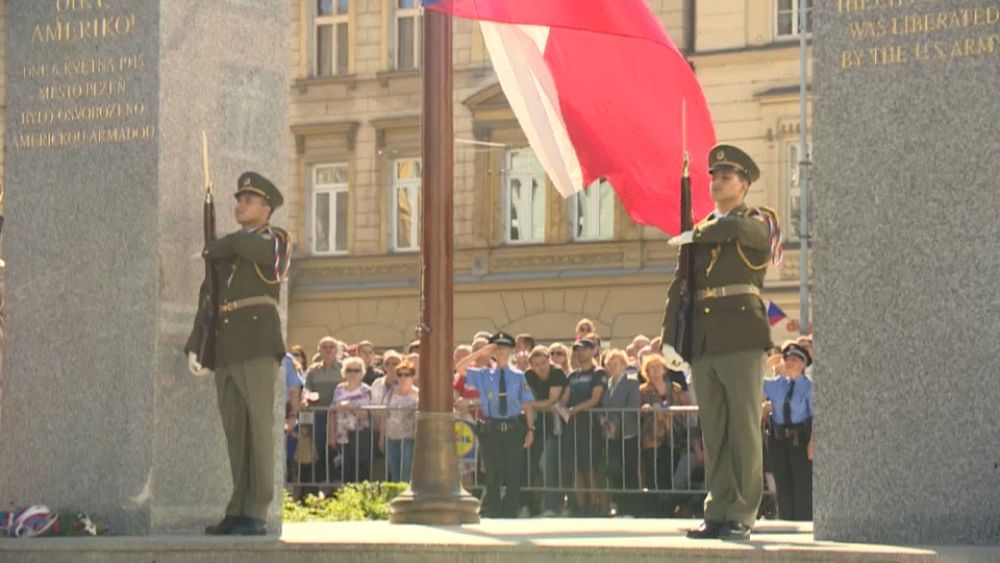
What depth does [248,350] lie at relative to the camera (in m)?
12.8

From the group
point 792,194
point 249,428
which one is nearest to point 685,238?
point 249,428

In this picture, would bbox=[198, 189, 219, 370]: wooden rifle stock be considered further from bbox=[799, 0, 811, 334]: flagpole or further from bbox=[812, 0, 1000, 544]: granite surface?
bbox=[799, 0, 811, 334]: flagpole

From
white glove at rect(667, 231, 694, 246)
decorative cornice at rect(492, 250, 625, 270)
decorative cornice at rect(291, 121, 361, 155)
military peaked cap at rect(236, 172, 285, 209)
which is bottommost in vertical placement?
white glove at rect(667, 231, 694, 246)

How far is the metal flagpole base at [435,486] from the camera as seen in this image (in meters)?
14.9

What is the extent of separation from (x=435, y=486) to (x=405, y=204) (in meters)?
24.8

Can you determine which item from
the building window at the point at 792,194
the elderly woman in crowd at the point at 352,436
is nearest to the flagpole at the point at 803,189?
the building window at the point at 792,194

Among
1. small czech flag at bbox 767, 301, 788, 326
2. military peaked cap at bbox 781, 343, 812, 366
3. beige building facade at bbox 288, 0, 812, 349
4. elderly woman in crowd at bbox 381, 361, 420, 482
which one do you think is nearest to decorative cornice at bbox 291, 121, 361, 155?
beige building facade at bbox 288, 0, 812, 349

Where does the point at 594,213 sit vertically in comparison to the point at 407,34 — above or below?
below

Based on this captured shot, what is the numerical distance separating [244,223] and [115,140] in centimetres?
119

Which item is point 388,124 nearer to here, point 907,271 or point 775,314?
point 775,314

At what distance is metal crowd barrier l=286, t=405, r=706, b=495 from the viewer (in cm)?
1891

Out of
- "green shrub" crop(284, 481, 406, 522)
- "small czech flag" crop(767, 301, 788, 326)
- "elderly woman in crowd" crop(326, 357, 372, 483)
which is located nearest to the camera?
"green shrub" crop(284, 481, 406, 522)

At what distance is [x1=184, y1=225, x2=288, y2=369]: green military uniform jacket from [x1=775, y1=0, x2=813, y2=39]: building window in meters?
23.9

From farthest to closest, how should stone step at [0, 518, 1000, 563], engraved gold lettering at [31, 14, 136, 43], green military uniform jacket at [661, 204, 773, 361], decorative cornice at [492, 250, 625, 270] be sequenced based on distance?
decorative cornice at [492, 250, 625, 270]
engraved gold lettering at [31, 14, 136, 43]
green military uniform jacket at [661, 204, 773, 361]
stone step at [0, 518, 1000, 563]
